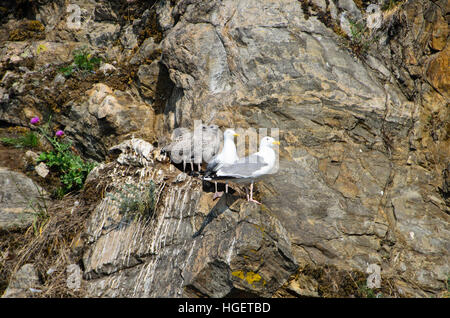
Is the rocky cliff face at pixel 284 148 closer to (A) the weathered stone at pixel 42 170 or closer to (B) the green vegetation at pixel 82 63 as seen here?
(B) the green vegetation at pixel 82 63

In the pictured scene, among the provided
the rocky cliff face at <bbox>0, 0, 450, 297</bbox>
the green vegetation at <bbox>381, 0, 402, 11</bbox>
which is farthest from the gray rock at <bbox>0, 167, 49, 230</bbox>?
the green vegetation at <bbox>381, 0, 402, 11</bbox>

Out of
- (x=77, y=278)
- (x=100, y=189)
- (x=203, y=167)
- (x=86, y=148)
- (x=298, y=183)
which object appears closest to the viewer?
(x=77, y=278)

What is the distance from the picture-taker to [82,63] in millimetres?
9852

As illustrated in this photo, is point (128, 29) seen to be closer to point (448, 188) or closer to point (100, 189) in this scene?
point (100, 189)

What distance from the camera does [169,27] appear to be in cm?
943

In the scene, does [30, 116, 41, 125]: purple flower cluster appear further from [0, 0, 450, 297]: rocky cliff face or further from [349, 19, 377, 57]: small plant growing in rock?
[349, 19, 377, 57]: small plant growing in rock

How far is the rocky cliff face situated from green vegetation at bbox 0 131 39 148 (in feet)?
2.17

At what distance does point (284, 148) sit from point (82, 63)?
5809mm

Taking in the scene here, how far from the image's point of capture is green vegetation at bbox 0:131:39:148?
917cm

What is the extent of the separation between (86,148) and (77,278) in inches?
142

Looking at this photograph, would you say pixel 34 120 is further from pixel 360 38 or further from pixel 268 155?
pixel 360 38

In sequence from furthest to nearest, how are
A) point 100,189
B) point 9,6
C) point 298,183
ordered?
1. point 9,6
2. point 100,189
3. point 298,183

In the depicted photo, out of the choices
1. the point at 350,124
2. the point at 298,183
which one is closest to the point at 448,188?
the point at 350,124

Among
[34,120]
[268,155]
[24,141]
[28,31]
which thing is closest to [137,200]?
[268,155]
